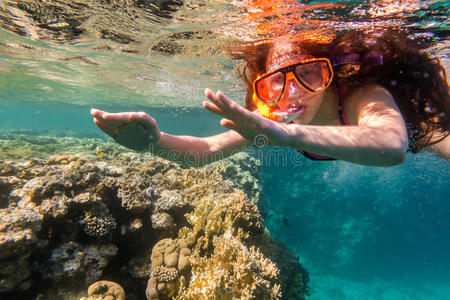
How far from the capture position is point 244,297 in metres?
2.98

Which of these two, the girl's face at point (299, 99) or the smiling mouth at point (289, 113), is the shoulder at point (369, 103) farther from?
the smiling mouth at point (289, 113)

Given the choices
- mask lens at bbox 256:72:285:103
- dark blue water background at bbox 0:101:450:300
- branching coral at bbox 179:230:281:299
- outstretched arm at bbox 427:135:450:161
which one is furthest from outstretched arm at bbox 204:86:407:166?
dark blue water background at bbox 0:101:450:300

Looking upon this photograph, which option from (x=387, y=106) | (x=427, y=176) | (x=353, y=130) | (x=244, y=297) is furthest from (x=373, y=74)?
(x=427, y=176)

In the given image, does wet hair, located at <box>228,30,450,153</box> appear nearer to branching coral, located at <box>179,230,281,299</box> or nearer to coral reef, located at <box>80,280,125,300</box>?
branching coral, located at <box>179,230,281,299</box>

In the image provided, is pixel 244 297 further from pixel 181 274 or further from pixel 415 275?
pixel 415 275

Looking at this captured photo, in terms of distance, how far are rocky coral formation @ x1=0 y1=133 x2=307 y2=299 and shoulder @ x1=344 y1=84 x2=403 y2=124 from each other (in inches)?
109

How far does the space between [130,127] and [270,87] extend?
2.10 metres

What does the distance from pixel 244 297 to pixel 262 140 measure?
269cm

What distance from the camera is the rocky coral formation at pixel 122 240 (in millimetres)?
3125

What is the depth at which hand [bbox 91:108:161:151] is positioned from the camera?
183cm

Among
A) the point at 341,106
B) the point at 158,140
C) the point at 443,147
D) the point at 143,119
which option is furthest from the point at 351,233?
the point at 143,119

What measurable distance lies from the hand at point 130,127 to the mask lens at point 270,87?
5.28 feet

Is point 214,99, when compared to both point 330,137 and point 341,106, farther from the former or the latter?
point 341,106

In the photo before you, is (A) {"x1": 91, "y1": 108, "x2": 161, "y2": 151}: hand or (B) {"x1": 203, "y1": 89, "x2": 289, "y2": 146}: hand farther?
(A) {"x1": 91, "y1": 108, "x2": 161, "y2": 151}: hand
